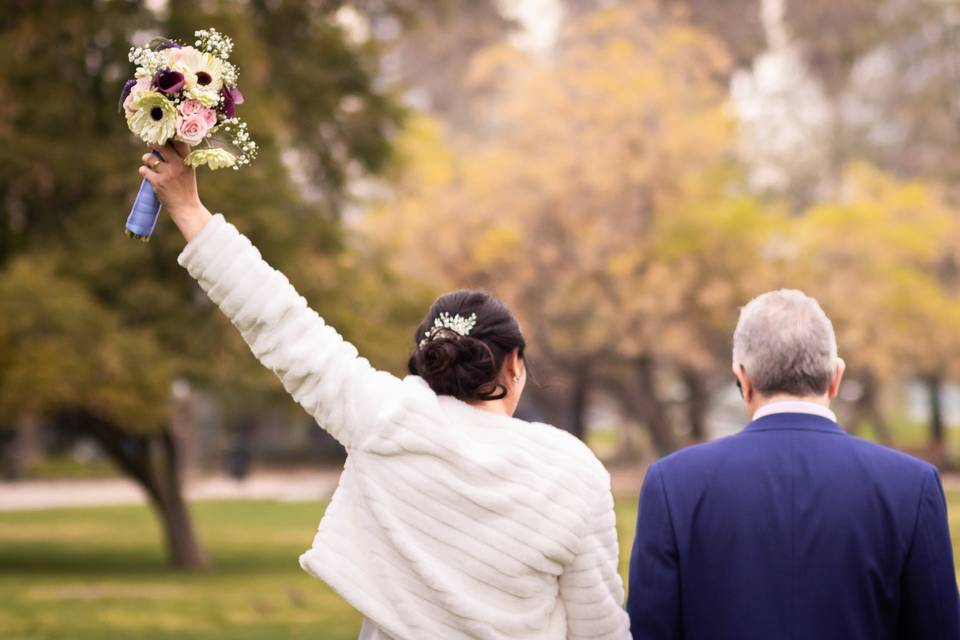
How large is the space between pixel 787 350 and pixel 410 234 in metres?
27.7

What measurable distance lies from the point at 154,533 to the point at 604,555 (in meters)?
22.9

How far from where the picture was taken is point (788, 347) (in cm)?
334

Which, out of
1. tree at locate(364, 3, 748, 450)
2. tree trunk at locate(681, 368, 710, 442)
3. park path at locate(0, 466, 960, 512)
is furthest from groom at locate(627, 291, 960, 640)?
tree trunk at locate(681, 368, 710, 442)

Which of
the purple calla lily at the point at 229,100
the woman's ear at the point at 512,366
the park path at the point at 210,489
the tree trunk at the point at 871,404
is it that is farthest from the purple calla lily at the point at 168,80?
the tree trunk at the point at 871,404

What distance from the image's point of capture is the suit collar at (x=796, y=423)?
3349 millimetres

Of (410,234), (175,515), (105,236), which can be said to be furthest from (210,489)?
(105,236)

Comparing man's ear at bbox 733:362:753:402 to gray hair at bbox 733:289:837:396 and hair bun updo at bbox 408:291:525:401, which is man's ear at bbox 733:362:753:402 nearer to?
gray hair at bbox 733:289:837:396

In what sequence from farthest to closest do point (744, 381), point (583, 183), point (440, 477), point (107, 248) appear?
point (583, 183) → point (107, 248) → point (744, 381) → point (440, 477)

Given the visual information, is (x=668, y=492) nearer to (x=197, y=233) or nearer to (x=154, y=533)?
(x=197, y=233)

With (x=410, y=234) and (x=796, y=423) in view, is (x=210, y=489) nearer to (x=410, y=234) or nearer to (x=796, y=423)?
(x=410, y=234)

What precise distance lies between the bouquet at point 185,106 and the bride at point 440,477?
53mm

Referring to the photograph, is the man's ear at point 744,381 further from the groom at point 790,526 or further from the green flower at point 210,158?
the green flower at point 210,158

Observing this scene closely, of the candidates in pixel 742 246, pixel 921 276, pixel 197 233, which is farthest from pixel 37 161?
pixel 921 276

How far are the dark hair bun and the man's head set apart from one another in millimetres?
598
